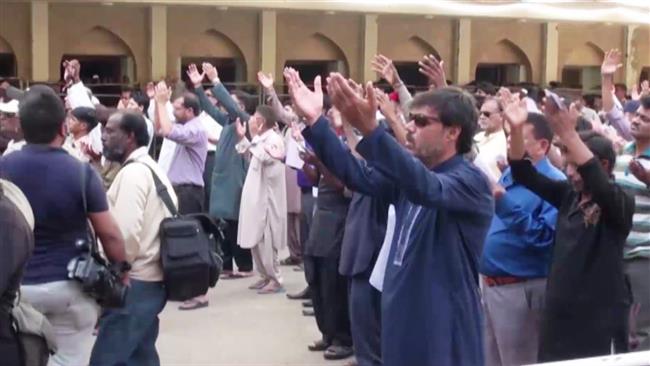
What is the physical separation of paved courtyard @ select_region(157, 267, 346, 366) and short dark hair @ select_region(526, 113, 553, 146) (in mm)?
2568

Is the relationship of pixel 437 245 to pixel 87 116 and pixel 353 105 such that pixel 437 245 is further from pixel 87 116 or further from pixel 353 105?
pixel 87 116

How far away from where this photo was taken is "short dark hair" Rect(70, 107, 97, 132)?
8016mm

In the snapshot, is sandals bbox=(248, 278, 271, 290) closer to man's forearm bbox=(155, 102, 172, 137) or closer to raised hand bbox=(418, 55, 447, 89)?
man's forearm bbox=(155, 102, 172, 137)

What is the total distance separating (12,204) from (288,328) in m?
4.52

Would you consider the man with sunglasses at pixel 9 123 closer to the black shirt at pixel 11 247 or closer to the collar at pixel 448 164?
the black shirt at pixel 11 247

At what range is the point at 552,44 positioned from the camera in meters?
27.1

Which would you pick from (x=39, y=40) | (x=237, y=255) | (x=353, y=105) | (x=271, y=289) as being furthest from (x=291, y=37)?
(x=353, y=105)

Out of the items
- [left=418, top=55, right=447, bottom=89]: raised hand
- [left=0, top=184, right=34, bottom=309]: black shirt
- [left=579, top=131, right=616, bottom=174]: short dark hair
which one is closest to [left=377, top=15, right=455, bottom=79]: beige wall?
[left=418, top=55, right=447, bottom=89]: raised hand

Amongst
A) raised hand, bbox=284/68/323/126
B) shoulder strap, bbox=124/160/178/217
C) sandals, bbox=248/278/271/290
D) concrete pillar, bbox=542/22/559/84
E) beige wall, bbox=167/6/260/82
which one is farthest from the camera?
concrete pillar, bbox=542/22/559/84

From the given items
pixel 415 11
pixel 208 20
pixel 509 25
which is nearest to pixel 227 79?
pixel 208 20

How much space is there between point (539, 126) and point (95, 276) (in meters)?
2.34

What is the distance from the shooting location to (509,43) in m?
27.1

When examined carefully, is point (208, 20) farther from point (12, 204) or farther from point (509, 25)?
point (12, 204)

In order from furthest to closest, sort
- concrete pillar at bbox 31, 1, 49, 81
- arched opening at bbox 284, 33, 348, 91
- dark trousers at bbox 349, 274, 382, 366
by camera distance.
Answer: arched opening at bbox 284, 33, 348, 91
concrete pillar at bbox 31, 1, 49, 81
dark trousers at bbox 349, 274, 382, 366
